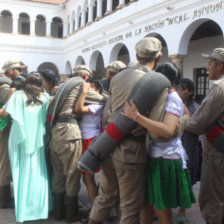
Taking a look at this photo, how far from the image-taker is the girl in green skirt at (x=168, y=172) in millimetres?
2291

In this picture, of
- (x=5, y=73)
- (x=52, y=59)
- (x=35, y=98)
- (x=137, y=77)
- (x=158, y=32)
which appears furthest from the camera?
(x=52, y=59)

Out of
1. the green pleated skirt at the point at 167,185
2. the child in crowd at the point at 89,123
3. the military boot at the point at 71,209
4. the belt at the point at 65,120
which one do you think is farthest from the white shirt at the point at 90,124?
the green pleated skirt at the point at 167,185

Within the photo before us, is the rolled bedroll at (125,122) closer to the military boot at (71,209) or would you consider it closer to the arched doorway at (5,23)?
the military boot at (71,209)

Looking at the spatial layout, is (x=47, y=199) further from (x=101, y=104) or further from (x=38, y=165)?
(x=101, y=104)

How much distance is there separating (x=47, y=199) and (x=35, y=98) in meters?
1.08

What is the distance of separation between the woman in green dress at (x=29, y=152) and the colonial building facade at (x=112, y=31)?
7.58 meters

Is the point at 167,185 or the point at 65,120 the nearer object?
the point at 167,185

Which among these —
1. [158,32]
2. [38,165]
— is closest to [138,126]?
[38,165]

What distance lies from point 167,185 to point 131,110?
2.14 feet

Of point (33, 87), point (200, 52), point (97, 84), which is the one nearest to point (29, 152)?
point (33, 87)

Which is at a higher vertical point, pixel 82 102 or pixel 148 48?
pixel 148 48

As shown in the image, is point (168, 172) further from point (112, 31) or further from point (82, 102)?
point (112, 31)

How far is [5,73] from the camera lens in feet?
14.1

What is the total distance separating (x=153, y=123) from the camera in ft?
7.22
